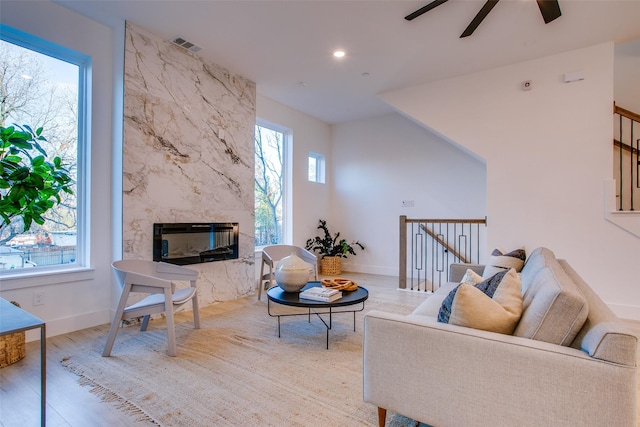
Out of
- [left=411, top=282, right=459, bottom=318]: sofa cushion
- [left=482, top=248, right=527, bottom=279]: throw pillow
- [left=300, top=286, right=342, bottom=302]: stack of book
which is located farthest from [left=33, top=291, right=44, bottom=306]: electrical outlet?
[left=482, top=248, right=527, bottom=279]: throw pillow

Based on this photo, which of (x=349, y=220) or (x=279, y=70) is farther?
(x=349, y=220)

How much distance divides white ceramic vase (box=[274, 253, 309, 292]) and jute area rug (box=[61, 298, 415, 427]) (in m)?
0.47

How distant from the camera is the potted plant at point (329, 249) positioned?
241 inches

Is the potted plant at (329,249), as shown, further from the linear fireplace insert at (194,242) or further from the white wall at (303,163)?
the linear fireplace insert at (194,242)

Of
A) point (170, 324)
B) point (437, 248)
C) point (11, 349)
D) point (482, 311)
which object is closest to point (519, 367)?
point (482, 311)

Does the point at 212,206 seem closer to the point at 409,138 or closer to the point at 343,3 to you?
the point at 343,3

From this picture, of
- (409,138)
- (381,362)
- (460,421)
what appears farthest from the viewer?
(409,138)

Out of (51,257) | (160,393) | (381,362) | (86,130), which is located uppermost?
(86,130)

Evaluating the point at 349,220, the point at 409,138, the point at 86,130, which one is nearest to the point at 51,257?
the point at 86,130

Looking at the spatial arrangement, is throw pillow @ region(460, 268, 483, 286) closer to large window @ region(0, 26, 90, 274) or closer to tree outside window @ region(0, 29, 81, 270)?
large window @ region(0, 26, 90, 274)

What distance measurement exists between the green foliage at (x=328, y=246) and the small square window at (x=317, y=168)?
0.96 meters

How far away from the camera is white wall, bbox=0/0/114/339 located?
278cm

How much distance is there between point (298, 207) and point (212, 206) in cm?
215

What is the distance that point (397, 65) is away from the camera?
4086 millimetres
